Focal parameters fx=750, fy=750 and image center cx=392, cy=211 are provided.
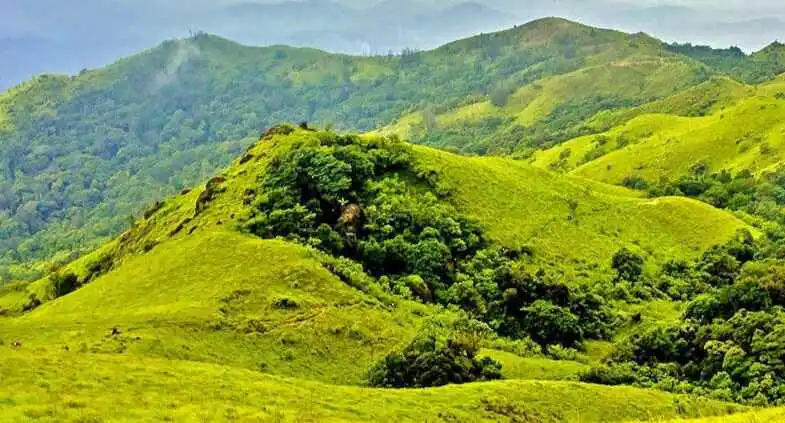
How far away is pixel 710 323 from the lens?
9225 centimetres

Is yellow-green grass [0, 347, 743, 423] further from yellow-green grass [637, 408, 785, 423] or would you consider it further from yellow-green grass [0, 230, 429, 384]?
yellow-green grass [637, 408, 785, 423]

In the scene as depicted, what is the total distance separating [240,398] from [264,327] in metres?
28.4

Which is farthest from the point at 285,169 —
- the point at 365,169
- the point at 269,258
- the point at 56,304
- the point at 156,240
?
the point at 56,304

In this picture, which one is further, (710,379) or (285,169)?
(285,169)

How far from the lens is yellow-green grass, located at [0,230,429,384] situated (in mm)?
63594

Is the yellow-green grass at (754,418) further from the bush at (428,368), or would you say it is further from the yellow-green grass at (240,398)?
the bush at (428,368)

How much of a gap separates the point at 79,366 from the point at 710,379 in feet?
209

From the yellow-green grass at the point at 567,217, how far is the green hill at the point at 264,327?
44cm

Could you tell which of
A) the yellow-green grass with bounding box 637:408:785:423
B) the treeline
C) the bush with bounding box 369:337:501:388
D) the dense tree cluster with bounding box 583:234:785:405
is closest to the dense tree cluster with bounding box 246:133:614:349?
the treeline

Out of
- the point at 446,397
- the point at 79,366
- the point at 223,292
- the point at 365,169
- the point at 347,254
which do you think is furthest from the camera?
the point at 365,169

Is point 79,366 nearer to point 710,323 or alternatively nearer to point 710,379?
point 710,379

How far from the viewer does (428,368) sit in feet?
201

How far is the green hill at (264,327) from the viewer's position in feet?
132

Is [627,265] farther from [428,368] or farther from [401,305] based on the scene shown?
[428,368]
